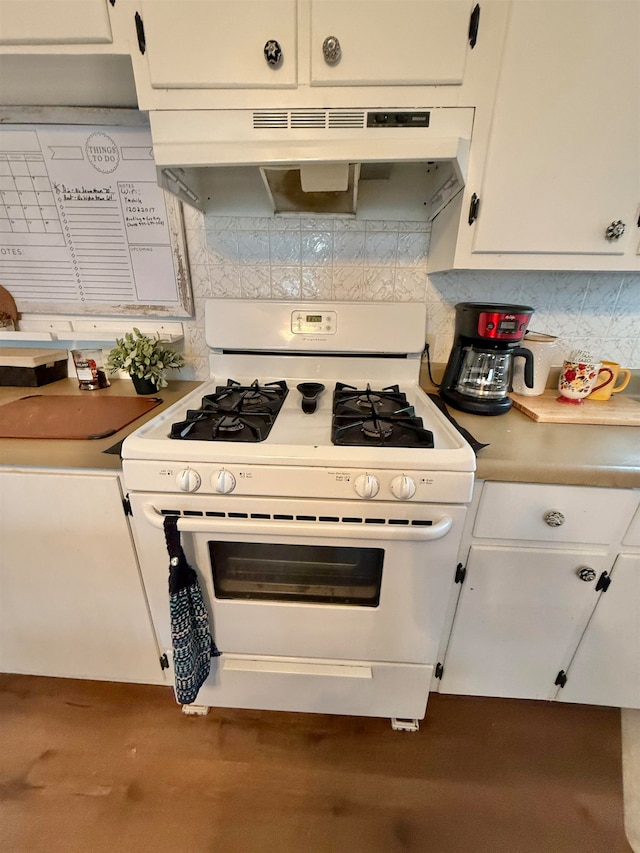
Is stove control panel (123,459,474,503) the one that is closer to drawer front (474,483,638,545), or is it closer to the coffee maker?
drawer front (474,483,638,545)

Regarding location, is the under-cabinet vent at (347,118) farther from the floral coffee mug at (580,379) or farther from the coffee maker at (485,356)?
the floral coffee mug at (580,379)

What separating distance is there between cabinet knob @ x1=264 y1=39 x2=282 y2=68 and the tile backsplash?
441 mm

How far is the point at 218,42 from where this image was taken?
2.52 ft

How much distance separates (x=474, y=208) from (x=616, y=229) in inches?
14.5

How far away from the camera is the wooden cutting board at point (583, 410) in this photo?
981 millimetres

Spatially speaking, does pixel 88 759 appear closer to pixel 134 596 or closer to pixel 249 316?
pixel 134 596

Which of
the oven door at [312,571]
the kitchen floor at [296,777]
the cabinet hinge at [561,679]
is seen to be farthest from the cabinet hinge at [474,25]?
the kitchen floor at [296,777]

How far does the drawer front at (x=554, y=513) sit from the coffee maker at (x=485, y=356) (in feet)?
0.96

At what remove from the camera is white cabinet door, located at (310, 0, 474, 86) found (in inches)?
29.0

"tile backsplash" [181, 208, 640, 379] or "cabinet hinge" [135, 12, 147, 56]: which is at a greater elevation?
"cabinet hinge" [135, 12, 147, 56]

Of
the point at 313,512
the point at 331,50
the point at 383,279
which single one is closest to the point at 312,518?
the point at 313,512

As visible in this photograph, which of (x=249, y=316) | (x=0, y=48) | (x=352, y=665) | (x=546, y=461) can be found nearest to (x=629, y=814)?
(x=352, y=665)

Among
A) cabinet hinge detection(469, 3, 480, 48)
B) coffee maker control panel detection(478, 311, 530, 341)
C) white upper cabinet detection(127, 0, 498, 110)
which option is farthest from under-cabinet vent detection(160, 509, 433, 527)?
cabinet hinge detection(469, 3, 480, 48)

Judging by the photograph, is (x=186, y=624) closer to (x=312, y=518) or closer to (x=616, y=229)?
(x=312, y=518)
